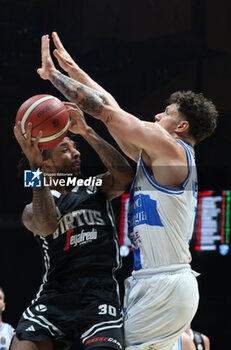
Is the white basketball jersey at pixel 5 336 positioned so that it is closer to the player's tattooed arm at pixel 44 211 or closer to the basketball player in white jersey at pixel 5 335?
the basketball player in white jersey at pixel 5 335

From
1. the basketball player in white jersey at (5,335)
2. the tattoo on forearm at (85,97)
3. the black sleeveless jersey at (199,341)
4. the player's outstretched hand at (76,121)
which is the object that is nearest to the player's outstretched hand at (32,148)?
the tattoo on forearm at (85,97)

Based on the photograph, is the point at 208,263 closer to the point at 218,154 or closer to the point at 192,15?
the point at 218,154

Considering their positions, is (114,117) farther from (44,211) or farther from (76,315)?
(76,315)

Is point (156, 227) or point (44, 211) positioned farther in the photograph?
point (44, 211)

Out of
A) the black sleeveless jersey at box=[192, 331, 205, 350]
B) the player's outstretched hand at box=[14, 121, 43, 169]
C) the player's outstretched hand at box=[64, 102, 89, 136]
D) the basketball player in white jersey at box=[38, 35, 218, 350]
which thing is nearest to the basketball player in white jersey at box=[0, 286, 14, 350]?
the black sleeveless jersey at box=[192, 331, 205, 350]

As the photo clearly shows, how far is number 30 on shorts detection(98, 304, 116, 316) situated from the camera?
10.6 feet

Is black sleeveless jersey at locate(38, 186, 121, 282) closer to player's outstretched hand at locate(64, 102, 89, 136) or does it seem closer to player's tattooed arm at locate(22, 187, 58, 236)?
player's tattooed arm at locate(22, 187, 58, 236)

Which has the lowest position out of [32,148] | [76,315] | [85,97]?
[76,315]

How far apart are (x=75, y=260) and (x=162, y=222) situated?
560 mm

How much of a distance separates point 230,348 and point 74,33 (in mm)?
4606

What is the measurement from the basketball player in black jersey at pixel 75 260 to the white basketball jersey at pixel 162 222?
0.24 meters

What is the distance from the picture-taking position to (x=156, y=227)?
10.6 ft

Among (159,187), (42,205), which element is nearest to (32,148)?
(42,205)

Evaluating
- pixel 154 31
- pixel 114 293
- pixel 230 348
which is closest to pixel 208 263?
pixel 230 348
